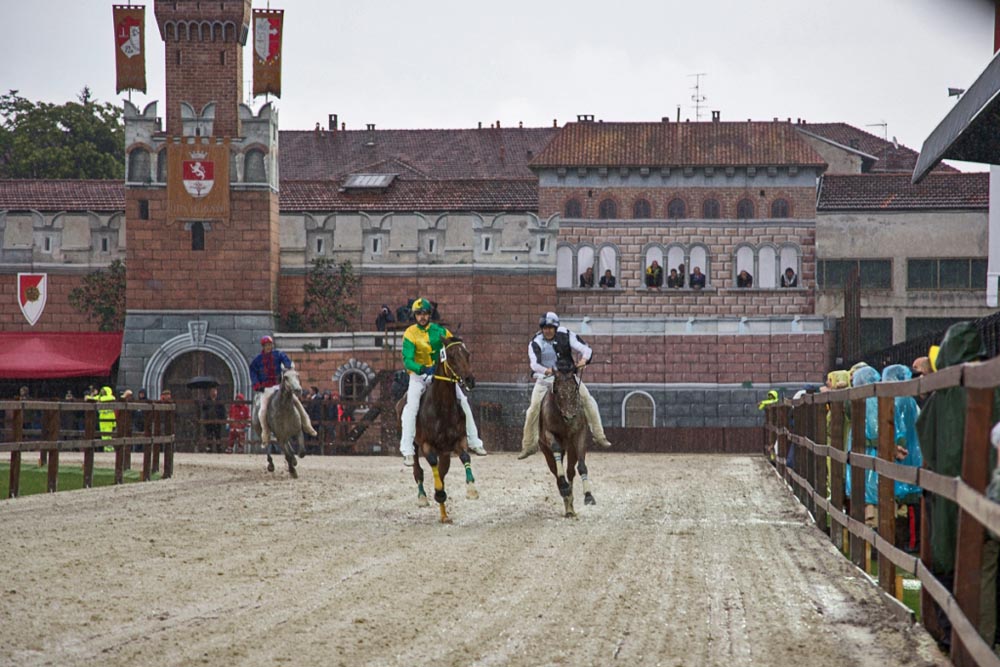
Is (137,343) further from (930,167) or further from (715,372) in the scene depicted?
(930,167)

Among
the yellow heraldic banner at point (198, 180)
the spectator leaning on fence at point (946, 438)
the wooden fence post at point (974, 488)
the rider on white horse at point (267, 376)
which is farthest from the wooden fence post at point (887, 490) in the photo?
the yellow heraldic banner at point (198, 180)

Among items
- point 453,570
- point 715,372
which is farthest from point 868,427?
point 715,372

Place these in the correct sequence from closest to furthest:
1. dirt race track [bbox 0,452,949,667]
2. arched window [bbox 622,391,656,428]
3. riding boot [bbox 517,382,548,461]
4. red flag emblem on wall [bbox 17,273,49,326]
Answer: dirt race track [bbox 0,452,949,667], riding boot [bbox 517,382,548,461], arched window [bbox 622,391,656,428], red flag emblem on wall [bbox 17,273,49,326]

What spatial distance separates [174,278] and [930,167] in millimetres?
40549

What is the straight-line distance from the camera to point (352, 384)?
53406mm

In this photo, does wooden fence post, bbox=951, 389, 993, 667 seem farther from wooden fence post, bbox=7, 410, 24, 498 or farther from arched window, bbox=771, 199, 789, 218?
arched window, bbox=771, 199, 789, 218

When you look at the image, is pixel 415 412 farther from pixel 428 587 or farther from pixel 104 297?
pixel 104 297

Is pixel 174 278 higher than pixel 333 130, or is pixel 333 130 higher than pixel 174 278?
pixel 333 130

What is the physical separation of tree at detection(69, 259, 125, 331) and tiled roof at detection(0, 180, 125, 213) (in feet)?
8.46

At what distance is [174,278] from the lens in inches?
2153

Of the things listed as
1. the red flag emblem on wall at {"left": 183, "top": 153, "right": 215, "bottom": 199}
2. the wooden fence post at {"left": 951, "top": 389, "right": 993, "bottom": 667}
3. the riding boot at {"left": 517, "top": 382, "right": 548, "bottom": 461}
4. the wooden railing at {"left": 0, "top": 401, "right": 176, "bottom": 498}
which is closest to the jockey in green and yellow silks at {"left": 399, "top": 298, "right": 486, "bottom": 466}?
the riding boot at {"left": 517, "top": 382, "right": 548, "bottom": 461}

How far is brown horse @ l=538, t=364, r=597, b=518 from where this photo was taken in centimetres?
1658

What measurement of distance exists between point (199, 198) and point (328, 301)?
20.7ft

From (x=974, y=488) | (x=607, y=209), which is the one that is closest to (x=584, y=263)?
(x=607, y=209)
